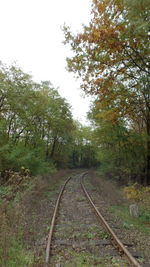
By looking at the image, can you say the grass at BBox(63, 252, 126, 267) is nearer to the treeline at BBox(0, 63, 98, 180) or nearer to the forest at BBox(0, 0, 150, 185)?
the forest at BBox(0, 0, 150, 185)

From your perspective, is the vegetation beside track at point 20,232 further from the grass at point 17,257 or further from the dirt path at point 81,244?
the dirt path at point 81,244

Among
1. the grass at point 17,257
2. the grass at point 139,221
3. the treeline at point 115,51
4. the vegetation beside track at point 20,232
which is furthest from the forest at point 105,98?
the grass at point 139,221

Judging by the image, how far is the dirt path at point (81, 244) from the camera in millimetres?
4523

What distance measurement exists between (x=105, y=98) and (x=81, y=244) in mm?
6855

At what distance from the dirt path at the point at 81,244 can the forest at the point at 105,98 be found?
270 centimetres

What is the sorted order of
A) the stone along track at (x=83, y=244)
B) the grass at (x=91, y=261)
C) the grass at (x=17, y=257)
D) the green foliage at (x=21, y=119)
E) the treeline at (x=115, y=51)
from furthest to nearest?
the green foliage at (x=21, y=119)
the treeline at (x=115, y=51)
the stone along track at (x=83, y=244)
the grass at (x=91, y=261)
the grass at (x=17, y=257)

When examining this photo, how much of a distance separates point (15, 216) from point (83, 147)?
50536 mm

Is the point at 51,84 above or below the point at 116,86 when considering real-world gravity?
above

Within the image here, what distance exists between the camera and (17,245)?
5262mm

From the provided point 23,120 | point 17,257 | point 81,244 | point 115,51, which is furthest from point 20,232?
point 23,120

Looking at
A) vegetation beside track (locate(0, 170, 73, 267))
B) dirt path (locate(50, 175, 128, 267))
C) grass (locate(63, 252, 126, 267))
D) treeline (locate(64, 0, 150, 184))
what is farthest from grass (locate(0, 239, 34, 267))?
treeline (locate(64, 0, 150, 184))

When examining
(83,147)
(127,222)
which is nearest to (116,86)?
(127,222)

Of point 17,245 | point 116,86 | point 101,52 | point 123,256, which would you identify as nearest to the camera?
point 123,256

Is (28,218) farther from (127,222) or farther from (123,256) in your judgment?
(123,256)
